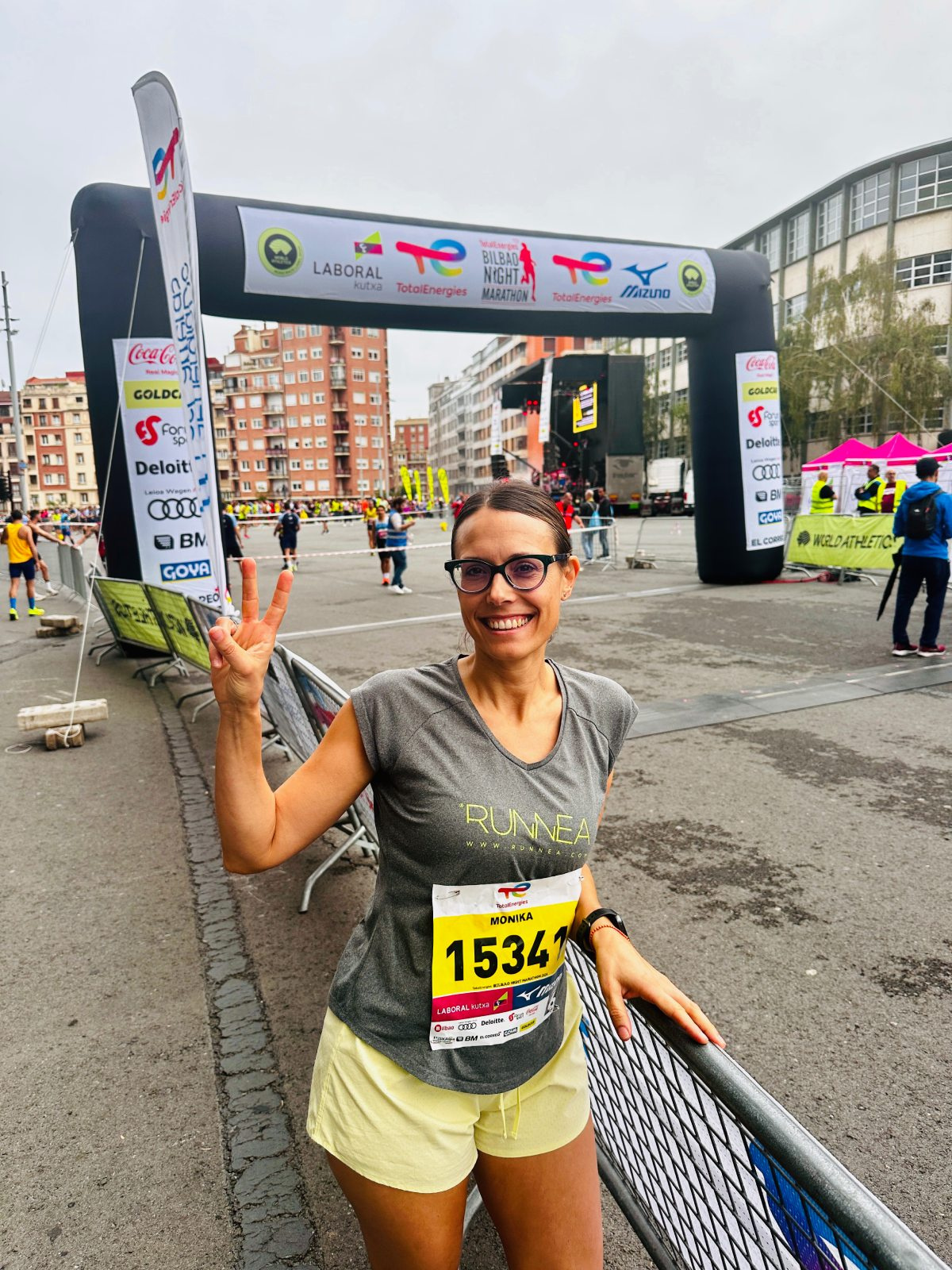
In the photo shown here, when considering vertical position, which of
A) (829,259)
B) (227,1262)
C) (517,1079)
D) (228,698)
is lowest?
(227,1262)

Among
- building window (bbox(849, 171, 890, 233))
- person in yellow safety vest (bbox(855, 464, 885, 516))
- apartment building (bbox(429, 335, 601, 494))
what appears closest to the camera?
person in yellow safety vest (bbox(855, 464, 885, 516))

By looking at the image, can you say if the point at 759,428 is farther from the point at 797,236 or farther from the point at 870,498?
the point at 797,236

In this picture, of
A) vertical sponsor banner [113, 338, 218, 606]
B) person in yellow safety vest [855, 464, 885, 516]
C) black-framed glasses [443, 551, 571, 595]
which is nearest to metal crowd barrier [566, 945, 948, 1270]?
black-framed glasses [443, 551, 571, 595]

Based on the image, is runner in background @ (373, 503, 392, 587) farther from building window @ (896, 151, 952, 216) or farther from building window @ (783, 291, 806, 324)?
building window @ (896, 151, 952, 216)

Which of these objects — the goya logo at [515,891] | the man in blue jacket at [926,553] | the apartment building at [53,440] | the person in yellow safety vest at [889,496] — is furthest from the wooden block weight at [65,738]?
the apartment building at [53,440]

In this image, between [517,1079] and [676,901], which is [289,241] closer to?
[676,901]

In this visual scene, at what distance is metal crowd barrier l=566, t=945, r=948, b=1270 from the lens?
87 centimetres

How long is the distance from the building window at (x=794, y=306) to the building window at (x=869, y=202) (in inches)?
193

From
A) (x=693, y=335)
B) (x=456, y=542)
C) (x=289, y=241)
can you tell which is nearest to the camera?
(x=456, y=542)

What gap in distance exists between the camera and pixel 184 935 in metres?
3.46

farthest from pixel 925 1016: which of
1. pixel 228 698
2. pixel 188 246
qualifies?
pixel 188 246

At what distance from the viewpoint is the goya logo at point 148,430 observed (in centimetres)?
852

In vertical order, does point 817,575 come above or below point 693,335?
below

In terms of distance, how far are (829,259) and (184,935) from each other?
191 ft
